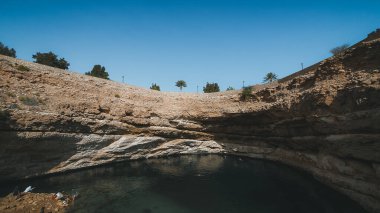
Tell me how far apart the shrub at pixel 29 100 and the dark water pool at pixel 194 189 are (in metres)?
9.89

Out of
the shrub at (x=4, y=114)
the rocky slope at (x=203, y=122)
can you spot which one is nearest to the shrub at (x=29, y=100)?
the rocky slope at (x=203, y=122)

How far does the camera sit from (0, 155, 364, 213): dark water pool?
21000 mm

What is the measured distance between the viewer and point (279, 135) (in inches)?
1453

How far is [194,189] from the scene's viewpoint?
2573cm

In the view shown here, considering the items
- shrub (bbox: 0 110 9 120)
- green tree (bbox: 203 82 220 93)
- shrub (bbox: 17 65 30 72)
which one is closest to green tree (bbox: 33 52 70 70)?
shrub (bbox: 17 65 30 72)

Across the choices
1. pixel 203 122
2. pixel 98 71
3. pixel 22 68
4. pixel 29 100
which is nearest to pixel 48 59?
pixel 98 71

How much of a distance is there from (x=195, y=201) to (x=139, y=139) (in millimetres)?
19525

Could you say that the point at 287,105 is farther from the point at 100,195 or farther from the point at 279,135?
the point at 100,195

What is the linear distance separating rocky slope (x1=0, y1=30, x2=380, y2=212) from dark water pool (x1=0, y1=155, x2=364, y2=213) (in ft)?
8.67

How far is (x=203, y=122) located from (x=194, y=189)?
2088 centimetres

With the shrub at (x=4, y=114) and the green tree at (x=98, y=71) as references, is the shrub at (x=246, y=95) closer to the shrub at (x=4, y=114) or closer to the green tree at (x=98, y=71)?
the shrub at (x=4, y=114)

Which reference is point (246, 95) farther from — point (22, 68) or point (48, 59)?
point (48, 59)

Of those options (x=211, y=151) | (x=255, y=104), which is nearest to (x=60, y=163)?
(x=211, y=151)

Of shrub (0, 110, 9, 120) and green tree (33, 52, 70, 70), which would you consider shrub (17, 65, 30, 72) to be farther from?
green tree (33, 52, 70, 70)
